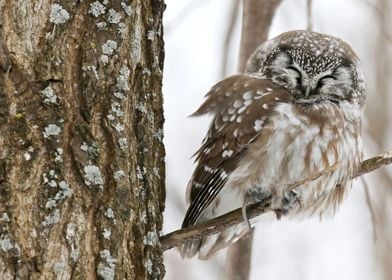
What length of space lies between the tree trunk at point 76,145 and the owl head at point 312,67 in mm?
1285

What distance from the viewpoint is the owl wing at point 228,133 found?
10.1 ft

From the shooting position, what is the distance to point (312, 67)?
3.34 m

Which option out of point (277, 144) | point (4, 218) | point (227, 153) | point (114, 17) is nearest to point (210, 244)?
point (227, 153)

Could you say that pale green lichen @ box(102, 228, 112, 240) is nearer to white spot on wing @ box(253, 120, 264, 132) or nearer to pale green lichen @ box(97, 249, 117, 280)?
pale green lichen @ box(97, 249, 117, 280)

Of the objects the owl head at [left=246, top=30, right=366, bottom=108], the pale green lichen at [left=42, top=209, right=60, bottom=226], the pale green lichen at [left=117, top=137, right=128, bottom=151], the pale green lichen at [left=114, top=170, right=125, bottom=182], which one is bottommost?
the pale green lichen at [left=42, top=209, right=60, bottom=226]

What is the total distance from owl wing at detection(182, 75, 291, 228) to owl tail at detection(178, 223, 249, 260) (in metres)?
0.17

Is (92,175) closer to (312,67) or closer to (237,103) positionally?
(237,103)

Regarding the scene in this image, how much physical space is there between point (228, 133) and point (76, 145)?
132cm

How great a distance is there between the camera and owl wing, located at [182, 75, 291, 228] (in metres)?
3.07

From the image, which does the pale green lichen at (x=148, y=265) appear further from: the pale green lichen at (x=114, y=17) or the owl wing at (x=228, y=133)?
the owl wing at (x=228, y=133)

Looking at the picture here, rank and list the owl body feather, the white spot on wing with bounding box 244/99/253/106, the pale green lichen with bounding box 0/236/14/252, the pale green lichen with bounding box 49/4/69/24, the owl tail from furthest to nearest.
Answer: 1. the owl tail
2. the white spot on wing with bounding box 244/99/253/106
3. the owl body feather
4. the pale green lichen with bounding box 49/4/69/24
5. the pale green lichen with bounding box 0/236/14/252

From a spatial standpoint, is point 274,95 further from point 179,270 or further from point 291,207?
point 179,270

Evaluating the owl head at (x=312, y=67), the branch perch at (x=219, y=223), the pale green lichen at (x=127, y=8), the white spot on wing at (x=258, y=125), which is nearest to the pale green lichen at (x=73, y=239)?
the branch perch at (x=219, y=223)

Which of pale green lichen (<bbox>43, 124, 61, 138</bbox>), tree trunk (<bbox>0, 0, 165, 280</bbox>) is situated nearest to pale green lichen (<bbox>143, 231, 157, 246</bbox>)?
tree trunk (<bbox>0, 0, 165, 280</bbox>)
